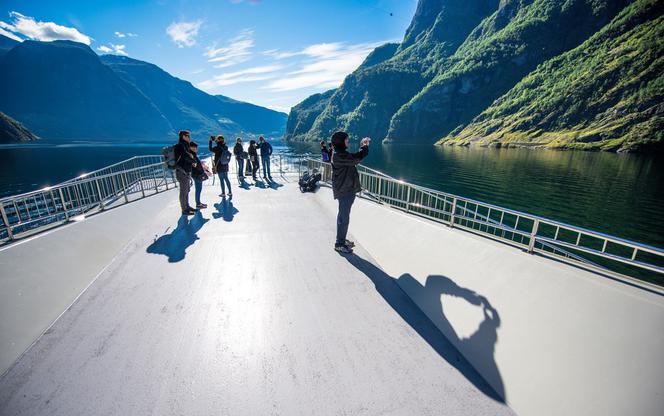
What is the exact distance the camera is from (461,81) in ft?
522

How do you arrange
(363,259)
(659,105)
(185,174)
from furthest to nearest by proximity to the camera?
(659,105) → (185,174) → (363,259)

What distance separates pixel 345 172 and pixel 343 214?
2.76 feet

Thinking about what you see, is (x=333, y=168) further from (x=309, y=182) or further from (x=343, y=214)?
(x=309, y=182)

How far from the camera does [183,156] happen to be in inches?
279

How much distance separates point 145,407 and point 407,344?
2720 mm

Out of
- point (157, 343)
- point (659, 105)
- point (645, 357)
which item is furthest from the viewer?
point (659, 105)

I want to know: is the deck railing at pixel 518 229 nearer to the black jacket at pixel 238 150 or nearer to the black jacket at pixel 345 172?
the black jacket at pixel 345 172

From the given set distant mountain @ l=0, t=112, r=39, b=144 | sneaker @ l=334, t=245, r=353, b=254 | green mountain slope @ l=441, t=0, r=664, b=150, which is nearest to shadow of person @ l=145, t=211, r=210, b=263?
sneaker @ l=334, t=245, r=353, b=254

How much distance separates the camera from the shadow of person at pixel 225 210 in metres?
7.51

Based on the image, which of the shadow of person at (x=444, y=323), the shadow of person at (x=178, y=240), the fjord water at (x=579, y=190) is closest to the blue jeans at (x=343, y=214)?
the shadow of person at (x=444, y=323)

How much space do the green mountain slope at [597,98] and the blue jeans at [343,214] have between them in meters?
93.8

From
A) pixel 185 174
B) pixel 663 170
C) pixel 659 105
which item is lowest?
pixel 663 170

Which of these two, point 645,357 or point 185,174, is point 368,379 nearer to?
point 645,357

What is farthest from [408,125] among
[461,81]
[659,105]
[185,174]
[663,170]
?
[185,174]
